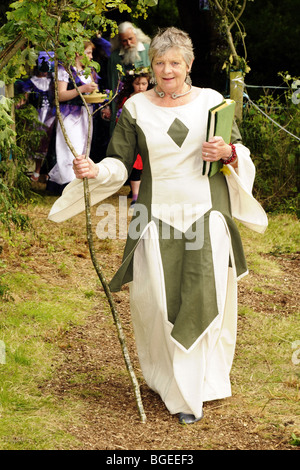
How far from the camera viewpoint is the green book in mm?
3742

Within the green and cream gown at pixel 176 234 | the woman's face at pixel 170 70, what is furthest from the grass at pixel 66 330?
Answer: the woman's face at pixel 170 70

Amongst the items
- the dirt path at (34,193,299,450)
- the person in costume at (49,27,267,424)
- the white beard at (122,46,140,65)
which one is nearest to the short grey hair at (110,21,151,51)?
the white beard at (122,46,140,65)

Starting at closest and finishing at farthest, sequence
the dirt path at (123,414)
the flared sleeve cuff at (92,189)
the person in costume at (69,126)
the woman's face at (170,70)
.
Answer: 1. the dirt path at (123,414)
2. the woman's face at (170,70)
3. the flared sleeve cuff at (92,189)
4. the person in costume at (69,126)

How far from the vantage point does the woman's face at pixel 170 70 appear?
152 inches

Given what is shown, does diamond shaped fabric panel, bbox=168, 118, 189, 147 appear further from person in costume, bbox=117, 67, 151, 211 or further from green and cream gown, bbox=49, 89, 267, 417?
person in costume, bbox=117, 67, 151, 211

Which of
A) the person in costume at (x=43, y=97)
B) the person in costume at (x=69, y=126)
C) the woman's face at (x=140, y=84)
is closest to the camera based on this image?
the woman's face at (x=140, y=84)

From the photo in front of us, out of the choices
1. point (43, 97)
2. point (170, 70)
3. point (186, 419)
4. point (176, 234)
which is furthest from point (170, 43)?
point (43, 97)

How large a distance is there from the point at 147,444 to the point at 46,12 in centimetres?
223

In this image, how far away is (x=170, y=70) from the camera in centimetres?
386

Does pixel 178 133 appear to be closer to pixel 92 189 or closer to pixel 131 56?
pixel 92 189

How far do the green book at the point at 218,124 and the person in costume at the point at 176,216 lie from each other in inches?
1.5

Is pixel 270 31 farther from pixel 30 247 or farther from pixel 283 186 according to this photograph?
pixel 30 247

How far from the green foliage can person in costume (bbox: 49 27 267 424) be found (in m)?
4.93

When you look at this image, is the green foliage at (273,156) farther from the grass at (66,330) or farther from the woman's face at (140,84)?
the woman's face at (140,84)
